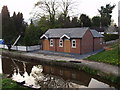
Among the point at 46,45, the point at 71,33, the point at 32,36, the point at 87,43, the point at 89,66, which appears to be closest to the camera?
the point at 89,66

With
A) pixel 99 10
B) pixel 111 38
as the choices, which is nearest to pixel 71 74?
pixel 111 38

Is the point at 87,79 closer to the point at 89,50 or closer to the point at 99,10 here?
the point at 89,50

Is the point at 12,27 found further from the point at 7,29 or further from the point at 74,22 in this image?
the point at 74,22

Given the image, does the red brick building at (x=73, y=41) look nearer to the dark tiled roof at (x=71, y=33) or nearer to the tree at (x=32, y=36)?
the dark tiled roof at (x=71, y=33)

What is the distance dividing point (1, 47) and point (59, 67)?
18.2m

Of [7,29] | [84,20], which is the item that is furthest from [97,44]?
[7,29]

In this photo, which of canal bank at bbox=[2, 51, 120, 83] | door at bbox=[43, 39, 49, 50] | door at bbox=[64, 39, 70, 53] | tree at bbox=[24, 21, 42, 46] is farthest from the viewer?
tree at bbox=[24, 21, 42, 46]

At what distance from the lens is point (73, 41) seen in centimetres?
2230

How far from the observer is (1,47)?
3034 cm

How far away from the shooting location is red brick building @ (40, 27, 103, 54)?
21.9 meters

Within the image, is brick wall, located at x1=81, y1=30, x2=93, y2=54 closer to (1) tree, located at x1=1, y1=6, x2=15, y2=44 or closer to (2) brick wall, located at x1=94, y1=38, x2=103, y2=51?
(2) brick wall, located at x1=94, y1=38, x2=103, y2=51

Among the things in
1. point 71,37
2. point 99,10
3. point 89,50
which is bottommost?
point 89,50

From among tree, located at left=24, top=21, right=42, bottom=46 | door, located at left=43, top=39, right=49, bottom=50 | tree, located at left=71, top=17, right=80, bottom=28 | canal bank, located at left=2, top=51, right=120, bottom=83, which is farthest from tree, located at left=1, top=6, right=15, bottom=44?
tree, located at left=71, top=17, right=80, bottom=28

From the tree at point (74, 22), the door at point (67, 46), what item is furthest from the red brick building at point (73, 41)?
the tree at point (74, 22)
